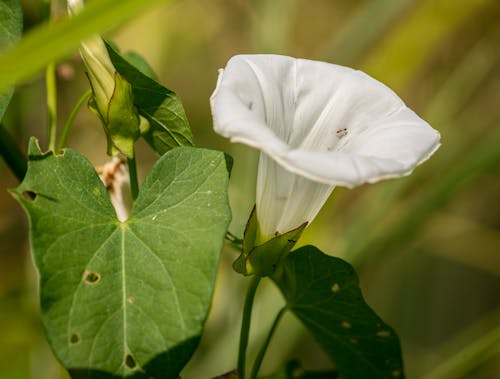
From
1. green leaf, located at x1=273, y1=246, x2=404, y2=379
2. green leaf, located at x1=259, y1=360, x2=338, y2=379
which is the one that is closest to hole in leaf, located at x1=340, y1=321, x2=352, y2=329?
green leaf, located at x1=273, y1=246, x2=404, y2=379

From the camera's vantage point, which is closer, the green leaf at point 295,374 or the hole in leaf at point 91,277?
the hole in leaf at point 91,277

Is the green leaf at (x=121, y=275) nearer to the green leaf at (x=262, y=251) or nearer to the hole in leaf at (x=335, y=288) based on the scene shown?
the green leaf at (x=262, y=251)

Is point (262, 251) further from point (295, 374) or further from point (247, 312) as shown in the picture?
point (295, 374)

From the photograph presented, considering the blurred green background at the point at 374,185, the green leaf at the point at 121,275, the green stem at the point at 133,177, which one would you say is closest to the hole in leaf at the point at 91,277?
the green leaf at the point at 121,275

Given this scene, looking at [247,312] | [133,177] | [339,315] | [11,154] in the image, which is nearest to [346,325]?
[339,315]

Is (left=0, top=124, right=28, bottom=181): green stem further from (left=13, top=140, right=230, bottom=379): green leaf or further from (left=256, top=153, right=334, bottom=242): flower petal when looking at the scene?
(left=256, top=153, right=334, bottom=242): flower petal

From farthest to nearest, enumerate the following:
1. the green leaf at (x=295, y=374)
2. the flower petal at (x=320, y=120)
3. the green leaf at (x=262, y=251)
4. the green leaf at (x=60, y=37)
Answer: the green leaf at (x=295, y=374) → the green leaf at (x=262, y=251) → the flower petal at (x=320, y=120) → the green leaf at (x=60, y=37)

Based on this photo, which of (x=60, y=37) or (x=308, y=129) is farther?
(x=308, y=129)
